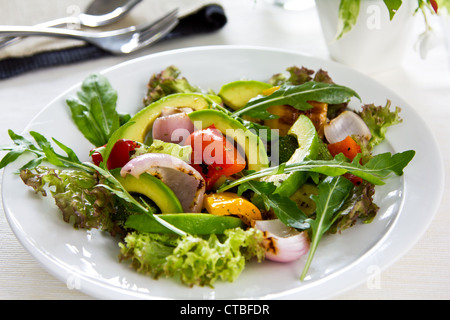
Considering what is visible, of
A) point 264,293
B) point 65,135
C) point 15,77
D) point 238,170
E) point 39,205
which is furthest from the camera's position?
point 15,77

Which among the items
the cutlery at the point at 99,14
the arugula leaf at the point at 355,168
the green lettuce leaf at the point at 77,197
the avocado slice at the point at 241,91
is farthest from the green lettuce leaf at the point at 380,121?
the cutlery at the point at 99,14


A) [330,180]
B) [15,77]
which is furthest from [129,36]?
[330,180]

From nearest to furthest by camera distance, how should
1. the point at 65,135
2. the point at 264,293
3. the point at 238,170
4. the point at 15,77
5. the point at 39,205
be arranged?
1. the point at 264,293
2. the point at 39,205
3. the point at 238,170
4. the point at 65,135
5. the point at 15,77

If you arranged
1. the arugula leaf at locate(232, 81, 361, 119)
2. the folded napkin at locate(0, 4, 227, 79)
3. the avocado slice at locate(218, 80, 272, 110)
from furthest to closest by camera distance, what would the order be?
the folded napkin at locate(0, 4, 227, 79)
the avocado slice at locate(218, 80, 272, 110)
the arugula leaf at locate(232, 81, 361, 119)

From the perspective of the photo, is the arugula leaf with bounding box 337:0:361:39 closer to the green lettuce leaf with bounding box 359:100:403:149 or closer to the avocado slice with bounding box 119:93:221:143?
the green lettuce leaf with bounding box 359:100:403:149

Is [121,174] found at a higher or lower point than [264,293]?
higher

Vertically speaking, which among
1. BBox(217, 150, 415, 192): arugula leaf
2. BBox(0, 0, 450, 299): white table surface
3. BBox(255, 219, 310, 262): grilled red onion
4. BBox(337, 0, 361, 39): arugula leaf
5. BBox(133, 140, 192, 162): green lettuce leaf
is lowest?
BBox(0, 0, 450, 299): white table surface

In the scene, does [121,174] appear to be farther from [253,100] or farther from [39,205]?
[253,100]

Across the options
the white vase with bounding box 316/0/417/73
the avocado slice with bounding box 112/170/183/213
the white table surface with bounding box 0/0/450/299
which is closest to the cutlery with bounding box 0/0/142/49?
the white table surface with bounding box 0/0/450/299
